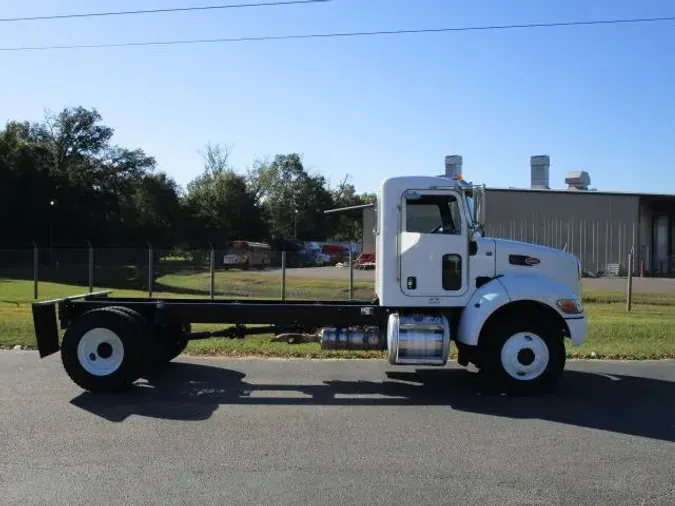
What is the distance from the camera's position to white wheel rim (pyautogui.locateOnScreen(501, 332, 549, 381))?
827 cm

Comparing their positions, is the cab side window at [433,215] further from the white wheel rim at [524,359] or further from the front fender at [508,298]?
the white wheel rim at [524,359]

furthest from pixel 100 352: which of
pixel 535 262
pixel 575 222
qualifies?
pixel 575 222

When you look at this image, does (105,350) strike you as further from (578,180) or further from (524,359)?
(578,180)

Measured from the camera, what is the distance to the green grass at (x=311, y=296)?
454 inches

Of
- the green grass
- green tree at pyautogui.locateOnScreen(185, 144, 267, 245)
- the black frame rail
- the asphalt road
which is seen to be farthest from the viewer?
green tree at pyautogui.locateOnScreen(185, 144, 267, 245)

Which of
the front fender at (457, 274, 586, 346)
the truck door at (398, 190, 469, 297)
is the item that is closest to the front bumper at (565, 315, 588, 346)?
the front fender at (457, 274, 586, 346)

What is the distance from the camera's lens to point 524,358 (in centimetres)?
829

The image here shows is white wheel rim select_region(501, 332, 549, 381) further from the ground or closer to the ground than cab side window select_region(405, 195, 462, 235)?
closer to the ground

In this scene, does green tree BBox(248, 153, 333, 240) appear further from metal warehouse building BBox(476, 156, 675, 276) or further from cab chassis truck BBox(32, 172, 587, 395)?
cab chassis truck BBox(32, 172, 587, 395)

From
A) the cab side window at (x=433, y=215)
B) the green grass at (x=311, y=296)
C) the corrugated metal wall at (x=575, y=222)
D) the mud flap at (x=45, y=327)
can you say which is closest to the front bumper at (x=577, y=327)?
the cab side window at (x=433, y=215)

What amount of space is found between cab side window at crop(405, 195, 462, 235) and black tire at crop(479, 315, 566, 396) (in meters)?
1.42

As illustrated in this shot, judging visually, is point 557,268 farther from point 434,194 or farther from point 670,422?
point 670,422

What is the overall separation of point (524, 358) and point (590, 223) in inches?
1383

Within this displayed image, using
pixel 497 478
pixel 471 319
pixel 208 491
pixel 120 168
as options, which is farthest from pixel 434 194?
pixel 120 168
